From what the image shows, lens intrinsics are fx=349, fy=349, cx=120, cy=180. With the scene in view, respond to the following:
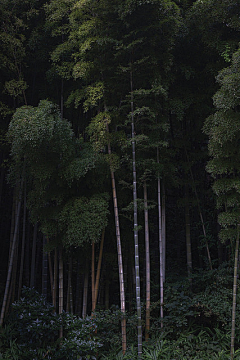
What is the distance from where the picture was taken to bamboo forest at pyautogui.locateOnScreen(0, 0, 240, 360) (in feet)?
15.0

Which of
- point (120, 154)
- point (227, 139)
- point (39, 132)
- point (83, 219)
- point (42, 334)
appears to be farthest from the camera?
point (120, 154)

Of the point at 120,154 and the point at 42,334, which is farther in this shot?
the point at 120,154

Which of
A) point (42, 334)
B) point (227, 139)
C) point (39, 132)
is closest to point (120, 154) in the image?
point (39, 132)

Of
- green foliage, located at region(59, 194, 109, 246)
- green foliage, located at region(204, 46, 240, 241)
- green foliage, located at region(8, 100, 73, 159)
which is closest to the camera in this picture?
green foliage, located at region(204, 46, 240, 241)

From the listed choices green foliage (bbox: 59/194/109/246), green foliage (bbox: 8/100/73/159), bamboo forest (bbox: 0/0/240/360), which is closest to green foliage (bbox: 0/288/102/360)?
bamboo forest (bbox: 0/0/240/360)

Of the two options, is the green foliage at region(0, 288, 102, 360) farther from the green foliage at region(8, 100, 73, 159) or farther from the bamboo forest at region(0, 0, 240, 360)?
the green foliage at region(8, 100, 73, 159)

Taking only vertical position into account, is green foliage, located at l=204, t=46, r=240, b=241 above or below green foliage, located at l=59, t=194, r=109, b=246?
above

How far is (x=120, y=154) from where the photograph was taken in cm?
542

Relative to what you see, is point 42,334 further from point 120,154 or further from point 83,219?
point 120,154

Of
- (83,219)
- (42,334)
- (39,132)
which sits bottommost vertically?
(42,334)

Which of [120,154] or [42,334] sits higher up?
[120,154]

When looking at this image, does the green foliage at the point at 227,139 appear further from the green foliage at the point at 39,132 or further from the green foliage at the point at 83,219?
the green foliage at the point at 39,132

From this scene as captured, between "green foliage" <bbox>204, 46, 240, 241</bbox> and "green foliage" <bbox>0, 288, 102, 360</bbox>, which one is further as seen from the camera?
"green foliage" <bbox>0, 288, 102, 360</bbox>

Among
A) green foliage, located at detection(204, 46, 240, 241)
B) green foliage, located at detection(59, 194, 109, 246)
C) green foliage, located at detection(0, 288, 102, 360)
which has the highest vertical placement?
green foliage, located at detection(204, 46, 240, 241)
